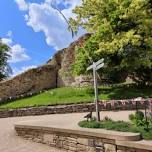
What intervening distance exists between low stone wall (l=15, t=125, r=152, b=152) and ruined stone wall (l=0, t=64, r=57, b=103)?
53.9 feet

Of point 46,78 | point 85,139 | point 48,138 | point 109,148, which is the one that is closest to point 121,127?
point 109,148

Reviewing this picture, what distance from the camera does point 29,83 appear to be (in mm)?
32500

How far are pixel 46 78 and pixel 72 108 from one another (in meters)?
11.0

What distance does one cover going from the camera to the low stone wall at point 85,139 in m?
9.77

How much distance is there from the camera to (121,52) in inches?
1019

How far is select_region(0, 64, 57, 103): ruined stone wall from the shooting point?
3105 cm

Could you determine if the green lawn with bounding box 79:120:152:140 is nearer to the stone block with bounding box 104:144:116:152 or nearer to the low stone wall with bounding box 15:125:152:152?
the low stone wall with bounding box 15:125:152:152

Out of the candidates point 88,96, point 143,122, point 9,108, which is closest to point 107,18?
point 88,96

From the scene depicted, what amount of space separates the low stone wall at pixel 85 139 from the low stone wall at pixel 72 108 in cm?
817

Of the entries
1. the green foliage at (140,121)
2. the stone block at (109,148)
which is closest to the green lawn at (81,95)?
the green foliage at (140,121)

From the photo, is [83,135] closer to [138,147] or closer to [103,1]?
[138,147]

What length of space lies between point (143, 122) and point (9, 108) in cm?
1554

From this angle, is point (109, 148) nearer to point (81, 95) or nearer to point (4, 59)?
point (81, 95)

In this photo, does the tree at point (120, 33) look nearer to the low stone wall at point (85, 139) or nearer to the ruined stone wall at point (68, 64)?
the ruined stone wall at point (68, 64)
